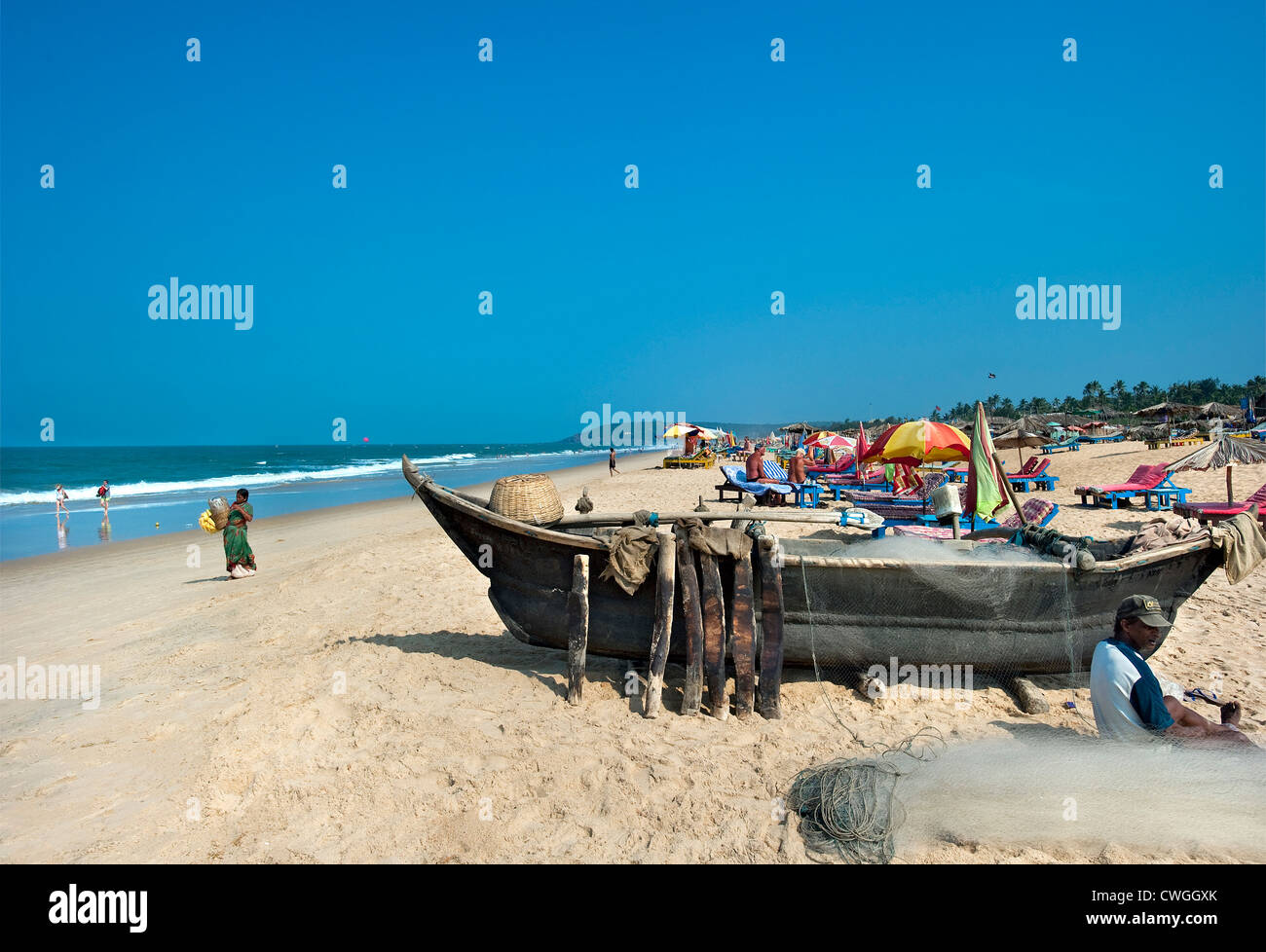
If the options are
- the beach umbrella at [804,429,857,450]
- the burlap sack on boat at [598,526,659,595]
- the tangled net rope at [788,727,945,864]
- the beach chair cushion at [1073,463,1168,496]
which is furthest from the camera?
the beach umbrella at [804,429,857,450]

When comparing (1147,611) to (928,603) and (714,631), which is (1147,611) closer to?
(928,603)

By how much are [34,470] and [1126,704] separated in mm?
69520

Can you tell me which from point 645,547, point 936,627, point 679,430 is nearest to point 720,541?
point 645,547

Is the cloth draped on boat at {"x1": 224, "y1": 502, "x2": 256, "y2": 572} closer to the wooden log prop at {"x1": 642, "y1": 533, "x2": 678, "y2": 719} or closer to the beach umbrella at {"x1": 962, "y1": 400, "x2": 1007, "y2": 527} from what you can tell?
the wooden log prop at {"x1": 642, "y1": 533, "x2": 678, "y2": 719}

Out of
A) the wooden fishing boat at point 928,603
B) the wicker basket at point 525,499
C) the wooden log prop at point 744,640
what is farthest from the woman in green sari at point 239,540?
the wooden log prop at point 744,640

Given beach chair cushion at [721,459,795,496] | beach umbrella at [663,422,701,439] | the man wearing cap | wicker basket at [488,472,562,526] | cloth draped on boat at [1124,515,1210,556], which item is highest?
beach umbrella at [663,422,701,439]

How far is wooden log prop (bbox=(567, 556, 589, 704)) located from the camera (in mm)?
5012

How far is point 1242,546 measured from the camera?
4.60m

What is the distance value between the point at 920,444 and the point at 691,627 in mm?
8908

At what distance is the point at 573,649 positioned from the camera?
5062 mm

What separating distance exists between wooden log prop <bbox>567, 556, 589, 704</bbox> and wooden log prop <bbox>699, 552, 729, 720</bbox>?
0.93 meters

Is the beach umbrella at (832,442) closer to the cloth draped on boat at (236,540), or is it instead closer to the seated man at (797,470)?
the seated man at (797,470)

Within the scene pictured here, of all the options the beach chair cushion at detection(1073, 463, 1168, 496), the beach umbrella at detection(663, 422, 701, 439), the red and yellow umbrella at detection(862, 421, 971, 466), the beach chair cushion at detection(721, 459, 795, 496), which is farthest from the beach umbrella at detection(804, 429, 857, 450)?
the red and yellow umbrella at detection(862, 421, 971, 466)
